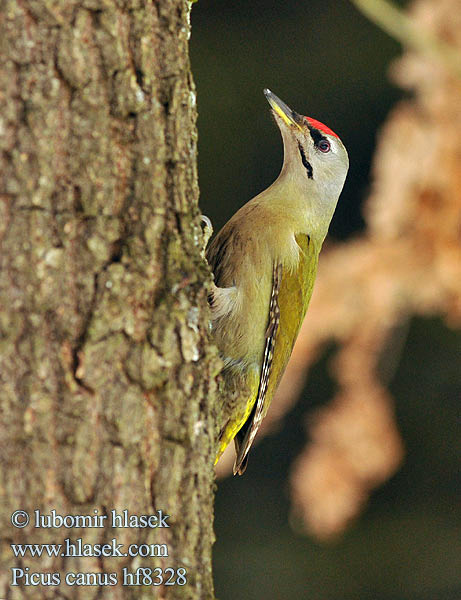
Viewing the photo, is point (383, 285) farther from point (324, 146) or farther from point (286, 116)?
point (286, 116)

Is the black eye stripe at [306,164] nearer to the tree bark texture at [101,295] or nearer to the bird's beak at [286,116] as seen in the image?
the bird's beak at [286,116]

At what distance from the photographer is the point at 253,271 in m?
2.86

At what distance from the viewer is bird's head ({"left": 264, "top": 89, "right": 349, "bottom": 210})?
3.26 meters

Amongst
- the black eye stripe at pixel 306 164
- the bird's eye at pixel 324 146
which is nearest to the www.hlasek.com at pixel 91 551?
the black eye stripe at pixel 306 164

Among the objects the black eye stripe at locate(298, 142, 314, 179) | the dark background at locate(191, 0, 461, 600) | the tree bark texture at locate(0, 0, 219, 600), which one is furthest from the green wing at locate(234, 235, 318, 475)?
the dark background at locate(191, 0, 461, 600)

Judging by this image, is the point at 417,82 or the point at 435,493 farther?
the point at 435,493

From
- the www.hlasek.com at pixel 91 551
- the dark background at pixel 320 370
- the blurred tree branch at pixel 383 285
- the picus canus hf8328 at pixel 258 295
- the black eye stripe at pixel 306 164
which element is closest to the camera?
the www.hlasek.com at pixel 91 551

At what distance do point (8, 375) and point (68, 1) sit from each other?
0.73 meters

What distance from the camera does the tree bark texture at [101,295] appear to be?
1.53 meters

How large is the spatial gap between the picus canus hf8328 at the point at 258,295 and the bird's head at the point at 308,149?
0.42 feet

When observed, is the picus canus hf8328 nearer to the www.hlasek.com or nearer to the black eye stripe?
the black eye stripe

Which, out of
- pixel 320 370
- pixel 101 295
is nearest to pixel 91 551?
pixel 101 295

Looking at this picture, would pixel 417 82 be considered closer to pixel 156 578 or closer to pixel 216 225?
pixel 216 225

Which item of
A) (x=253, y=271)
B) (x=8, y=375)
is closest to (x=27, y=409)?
(x=8, y=375)
